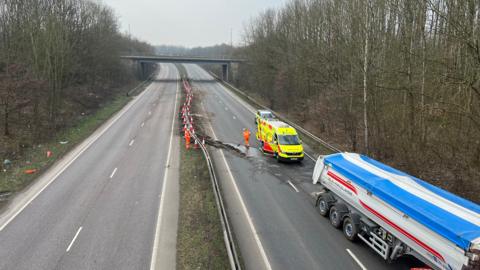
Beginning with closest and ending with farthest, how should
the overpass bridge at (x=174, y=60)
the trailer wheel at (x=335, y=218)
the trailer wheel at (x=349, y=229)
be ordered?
the trailer wheel at (x=349, y=229)
the trailer wheel at (x=335, y=218)
the overpass bridge at (x=174, y=60)

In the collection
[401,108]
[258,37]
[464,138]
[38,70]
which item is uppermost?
[258,37]

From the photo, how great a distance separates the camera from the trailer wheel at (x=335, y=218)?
515 inches

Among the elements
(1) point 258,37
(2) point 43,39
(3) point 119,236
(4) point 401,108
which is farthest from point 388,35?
(1) point 258,37

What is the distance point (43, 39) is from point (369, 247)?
3156cm

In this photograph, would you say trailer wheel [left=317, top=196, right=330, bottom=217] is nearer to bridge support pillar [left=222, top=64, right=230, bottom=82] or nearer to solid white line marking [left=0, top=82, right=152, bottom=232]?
solid white line marking [left=0, top=82, right=152, bottom=232]

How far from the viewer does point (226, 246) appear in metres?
11.2

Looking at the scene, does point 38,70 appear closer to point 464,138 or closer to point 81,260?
point 81,260

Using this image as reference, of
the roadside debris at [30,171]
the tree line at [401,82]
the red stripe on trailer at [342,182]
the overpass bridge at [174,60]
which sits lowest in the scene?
the roadside debris at [30,171]

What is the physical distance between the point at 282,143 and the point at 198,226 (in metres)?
10.5

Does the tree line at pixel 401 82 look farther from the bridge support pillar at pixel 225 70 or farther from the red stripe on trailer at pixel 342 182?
the bridge support pillar at pixel 225 70

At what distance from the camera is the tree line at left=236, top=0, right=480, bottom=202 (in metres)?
14.1

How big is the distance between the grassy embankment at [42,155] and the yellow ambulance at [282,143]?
14944mm

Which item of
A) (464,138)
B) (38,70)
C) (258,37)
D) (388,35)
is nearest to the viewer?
(464,138)

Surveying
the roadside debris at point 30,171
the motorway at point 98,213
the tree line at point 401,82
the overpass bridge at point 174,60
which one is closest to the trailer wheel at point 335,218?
the tree line at point 401,82
